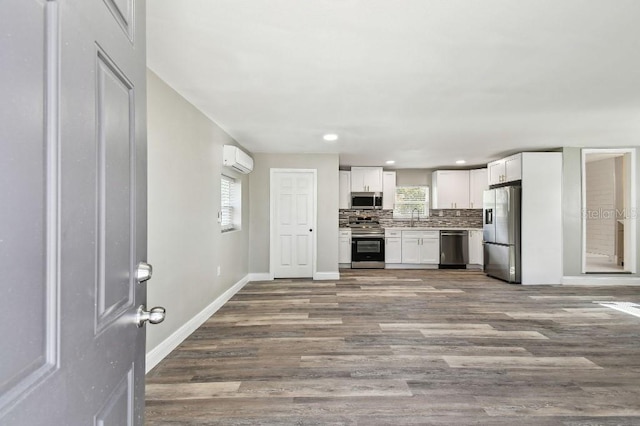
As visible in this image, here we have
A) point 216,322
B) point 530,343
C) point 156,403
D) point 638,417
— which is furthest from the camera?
point 216,322

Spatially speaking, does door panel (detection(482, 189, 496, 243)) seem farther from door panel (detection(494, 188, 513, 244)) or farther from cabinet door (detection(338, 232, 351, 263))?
cabinet door (detection(338, 232, 351, 263))

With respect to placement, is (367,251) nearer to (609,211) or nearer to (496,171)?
(496,171)

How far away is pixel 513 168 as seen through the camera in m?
5.87

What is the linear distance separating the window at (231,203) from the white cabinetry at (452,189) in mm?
4565

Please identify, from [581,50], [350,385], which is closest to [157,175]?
[350,385]

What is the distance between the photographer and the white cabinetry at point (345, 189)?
7.57 m

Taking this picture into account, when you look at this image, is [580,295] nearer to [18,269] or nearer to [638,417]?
[638,417]

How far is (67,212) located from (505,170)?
6.72m

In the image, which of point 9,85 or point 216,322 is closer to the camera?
point 9,85

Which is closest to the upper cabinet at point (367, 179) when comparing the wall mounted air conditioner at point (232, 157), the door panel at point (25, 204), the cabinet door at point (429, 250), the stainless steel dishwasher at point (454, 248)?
the cabinet door at point (429, 250)

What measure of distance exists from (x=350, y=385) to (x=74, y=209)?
2191 millimetres

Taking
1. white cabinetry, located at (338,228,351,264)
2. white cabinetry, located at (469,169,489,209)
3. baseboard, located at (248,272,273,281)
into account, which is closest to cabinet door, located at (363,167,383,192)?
white cabinetry, located at (338,228,351,264)

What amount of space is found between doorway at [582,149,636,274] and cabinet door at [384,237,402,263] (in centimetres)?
317

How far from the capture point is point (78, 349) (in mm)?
579
